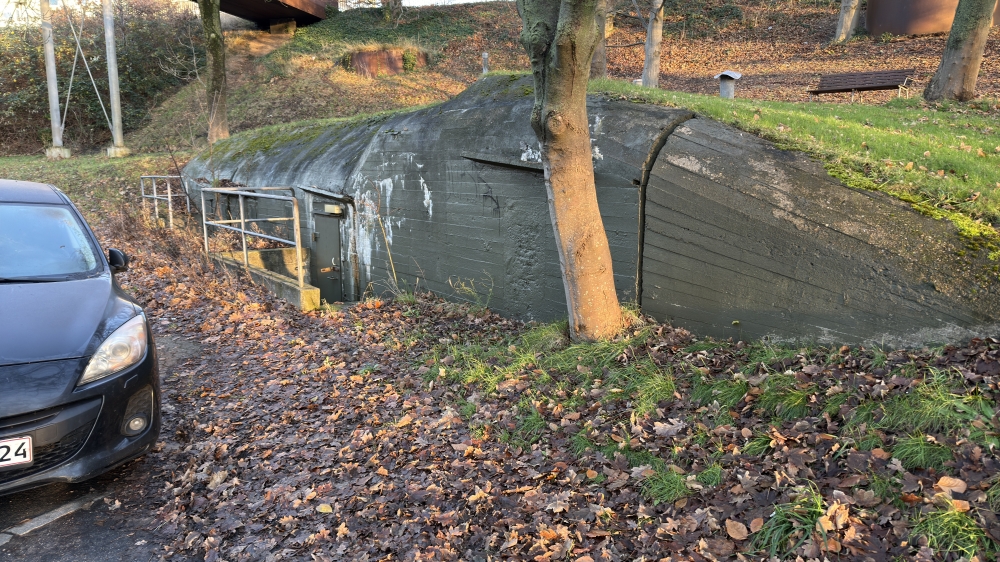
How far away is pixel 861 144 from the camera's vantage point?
18.4ft

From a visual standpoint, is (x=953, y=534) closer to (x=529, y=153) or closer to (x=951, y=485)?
(x=951, y=485)

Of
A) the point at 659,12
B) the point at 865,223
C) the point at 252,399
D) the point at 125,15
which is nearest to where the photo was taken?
the point at 865,223

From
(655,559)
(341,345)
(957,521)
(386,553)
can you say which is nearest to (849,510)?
(957,521)

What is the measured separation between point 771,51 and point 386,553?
75.1ft

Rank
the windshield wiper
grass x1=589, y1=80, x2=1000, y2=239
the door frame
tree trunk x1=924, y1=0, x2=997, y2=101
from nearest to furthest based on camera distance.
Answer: the windshield wiper
grass x1=589, y1=80, x2=1000, y2=239
the door frame
tree trunk x1=924, y1=0, x2=997, y2=101

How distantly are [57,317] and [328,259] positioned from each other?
594 cm

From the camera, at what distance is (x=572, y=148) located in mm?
4488

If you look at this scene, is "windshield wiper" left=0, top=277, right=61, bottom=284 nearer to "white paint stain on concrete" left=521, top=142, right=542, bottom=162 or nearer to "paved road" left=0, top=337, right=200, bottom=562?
"paved road" left=0, top=337, right=200, bottom=562

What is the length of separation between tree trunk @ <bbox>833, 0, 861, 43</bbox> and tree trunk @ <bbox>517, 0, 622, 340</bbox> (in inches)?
807

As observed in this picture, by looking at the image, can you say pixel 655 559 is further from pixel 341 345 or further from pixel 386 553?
pixel 341 345

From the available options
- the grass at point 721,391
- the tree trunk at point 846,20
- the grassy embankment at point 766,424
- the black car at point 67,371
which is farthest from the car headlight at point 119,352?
the tree trunk at point 846,20

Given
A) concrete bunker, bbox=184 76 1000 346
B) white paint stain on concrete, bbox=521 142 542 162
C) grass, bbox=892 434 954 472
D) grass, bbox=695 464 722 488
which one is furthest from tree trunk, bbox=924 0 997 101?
grass, bbox=695 464 722 488

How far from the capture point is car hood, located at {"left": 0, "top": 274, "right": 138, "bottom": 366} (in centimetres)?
340

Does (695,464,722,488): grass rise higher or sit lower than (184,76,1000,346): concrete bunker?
lower
